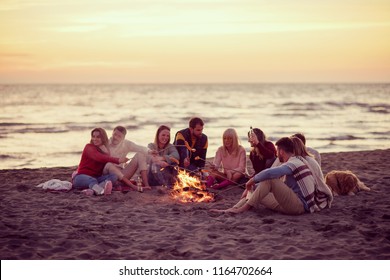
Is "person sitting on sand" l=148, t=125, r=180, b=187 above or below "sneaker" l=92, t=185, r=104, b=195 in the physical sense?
above

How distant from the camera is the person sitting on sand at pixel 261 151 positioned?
27.7 ft

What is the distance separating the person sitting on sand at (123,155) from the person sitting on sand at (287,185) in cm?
254

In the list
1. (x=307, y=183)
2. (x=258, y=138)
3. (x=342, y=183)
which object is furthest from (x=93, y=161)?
(x=342, y=183)

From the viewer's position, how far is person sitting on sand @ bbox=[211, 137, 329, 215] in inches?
264

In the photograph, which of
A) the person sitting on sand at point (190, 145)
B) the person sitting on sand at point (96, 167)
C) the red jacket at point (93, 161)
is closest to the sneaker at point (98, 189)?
the person sitting on sand at point (96, 167)

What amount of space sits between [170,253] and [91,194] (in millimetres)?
3288

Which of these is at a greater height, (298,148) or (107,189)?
(298,148)

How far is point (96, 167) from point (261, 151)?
306cm

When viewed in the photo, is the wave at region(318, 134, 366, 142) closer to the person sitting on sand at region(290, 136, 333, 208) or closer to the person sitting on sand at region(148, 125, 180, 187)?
the person sitting on sand at region(148, 125, 180, 187)

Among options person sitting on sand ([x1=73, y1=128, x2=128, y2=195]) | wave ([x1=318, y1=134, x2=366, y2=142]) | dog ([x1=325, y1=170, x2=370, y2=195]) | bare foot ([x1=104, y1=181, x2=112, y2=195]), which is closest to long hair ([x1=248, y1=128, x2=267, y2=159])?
dog ([x1=325, y1=170, x2=370, y2=195])

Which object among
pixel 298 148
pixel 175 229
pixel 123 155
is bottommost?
pixel 175 229

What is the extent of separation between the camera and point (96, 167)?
899cm

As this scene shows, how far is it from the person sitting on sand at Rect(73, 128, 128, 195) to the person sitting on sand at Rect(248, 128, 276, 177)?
2.34 metres

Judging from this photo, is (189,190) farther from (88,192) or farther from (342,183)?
(342,183)
